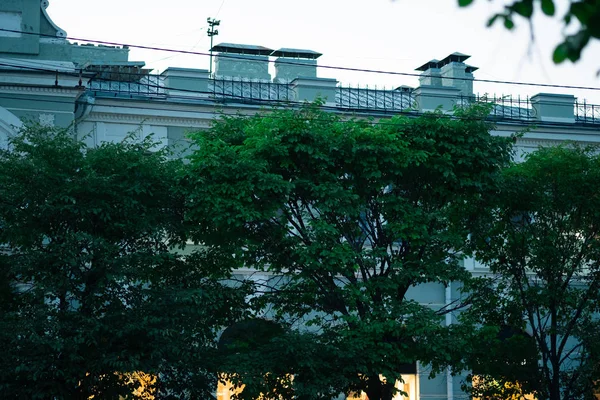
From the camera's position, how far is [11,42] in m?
25.9

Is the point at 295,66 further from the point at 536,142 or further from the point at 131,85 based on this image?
the point at 536,142

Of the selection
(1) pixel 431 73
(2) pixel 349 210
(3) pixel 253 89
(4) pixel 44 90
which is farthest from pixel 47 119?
(1) pixel 431 73

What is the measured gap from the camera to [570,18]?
15.8ft

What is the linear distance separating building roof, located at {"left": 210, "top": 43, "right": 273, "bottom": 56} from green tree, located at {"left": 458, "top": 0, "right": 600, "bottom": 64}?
28.1 meters

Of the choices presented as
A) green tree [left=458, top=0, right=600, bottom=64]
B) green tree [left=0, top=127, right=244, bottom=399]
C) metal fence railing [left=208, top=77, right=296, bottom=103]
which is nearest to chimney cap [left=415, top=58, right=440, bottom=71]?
metal fence railing [left=208, top=77, right=296, bottom=103]

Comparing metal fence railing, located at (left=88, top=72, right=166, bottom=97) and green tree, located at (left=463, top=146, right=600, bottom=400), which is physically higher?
metal fence railing, located at (left=88, top=72, right=166, bottom=97)

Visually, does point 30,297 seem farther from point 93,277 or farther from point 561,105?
point 561,105

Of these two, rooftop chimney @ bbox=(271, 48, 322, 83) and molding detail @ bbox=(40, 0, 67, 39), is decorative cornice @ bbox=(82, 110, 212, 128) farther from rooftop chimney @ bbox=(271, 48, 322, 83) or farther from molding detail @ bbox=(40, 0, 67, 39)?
rooftop chimney @ bbox=(271, 48, 322, 83)

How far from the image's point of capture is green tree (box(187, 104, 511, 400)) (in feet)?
63.2

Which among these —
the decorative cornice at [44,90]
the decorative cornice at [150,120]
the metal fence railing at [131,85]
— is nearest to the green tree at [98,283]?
the decorative cornice at [44,90]

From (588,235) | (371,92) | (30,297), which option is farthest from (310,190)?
(371,92)

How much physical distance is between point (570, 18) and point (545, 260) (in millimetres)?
18094

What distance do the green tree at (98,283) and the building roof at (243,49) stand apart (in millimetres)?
12839

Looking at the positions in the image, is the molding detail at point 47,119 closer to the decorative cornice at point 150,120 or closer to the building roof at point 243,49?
the decorative cornice at point 150,120
